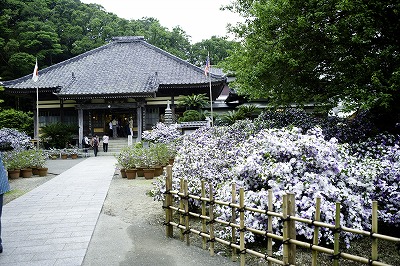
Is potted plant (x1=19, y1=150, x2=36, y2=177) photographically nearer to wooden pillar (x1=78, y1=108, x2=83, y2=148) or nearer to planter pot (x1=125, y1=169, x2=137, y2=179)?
planter pot (x1=125, y1=169, x2=137, y2=179)

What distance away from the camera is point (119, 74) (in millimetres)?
24125

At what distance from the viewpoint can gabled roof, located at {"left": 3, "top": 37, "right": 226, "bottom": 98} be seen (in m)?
21.3

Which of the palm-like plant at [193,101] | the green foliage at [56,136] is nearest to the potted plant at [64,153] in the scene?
the green foliage at [56,136]

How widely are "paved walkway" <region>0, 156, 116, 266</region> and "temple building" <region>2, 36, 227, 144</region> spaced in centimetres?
1194

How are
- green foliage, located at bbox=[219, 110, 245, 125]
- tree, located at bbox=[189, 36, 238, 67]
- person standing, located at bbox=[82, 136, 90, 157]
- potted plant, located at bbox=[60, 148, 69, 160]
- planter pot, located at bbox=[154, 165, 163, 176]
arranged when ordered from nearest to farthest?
planter pot, located at bbox=[154, 165, 163, 176] → potted plant, located at bbox=[60, 148, 69, 160] → green foliage, located at bbox=[219, 110, 245, 125] → person standing, located at bbox=[82, 136, 90, 157] → tree, located at bbox=[189, 36, 238, 67]

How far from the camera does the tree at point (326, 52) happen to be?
6.74 metres

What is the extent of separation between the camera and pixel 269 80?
8477mm

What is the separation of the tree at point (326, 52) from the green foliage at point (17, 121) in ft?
68.5

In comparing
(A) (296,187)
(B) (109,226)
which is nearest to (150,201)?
(B) (109,226)

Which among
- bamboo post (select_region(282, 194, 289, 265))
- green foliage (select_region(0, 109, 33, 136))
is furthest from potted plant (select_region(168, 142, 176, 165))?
green foliage (select_region(0, 109, 33, 136))

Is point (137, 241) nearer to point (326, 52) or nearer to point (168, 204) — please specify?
point (168, 204)

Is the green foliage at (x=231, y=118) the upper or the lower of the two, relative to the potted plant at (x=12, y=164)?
upper

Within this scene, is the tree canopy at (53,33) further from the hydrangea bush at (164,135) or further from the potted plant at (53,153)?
the hydrangea bush at (164,135)

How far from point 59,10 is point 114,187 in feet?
126
